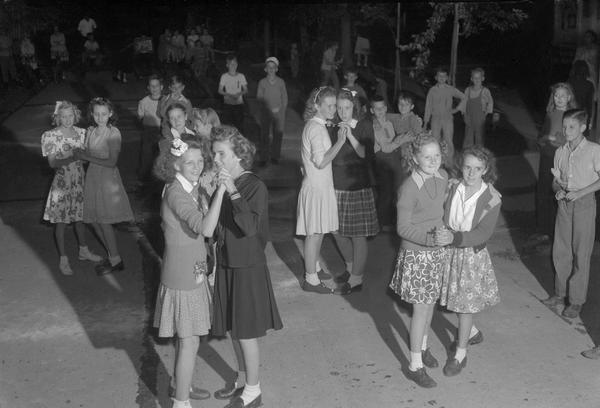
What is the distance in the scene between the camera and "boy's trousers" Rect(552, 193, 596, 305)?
6848 millimetres

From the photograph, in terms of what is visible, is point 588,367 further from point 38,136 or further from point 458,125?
point 38,136

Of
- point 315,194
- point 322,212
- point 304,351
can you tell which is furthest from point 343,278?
point 304,351

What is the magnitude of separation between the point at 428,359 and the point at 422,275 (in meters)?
0.71

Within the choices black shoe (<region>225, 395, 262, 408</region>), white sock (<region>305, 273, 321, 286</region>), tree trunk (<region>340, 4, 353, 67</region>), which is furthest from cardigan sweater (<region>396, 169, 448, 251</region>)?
tree trunk (<region>340, 4, 353, 67</region>)

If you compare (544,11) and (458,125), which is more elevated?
(544,11)

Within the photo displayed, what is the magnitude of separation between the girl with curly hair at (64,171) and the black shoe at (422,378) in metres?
3.76

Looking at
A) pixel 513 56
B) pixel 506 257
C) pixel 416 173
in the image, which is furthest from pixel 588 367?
pixel 513 56

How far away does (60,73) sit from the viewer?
27078 millimetres

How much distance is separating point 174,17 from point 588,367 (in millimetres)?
34513

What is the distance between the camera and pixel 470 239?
5652mm

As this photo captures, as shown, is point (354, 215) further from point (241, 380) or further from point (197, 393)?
point (197, 393)

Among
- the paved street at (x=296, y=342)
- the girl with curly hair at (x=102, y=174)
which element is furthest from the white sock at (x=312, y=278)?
the girl with curly hair at (x=102, y=174)

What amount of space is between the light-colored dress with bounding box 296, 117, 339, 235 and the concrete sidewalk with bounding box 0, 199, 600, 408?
0.63 metres

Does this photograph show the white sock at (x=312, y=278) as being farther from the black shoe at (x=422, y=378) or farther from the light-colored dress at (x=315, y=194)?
the black shoe at (x=422, y=378)
